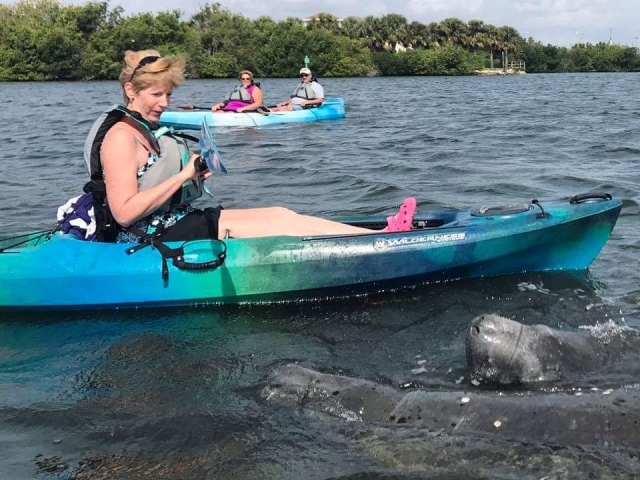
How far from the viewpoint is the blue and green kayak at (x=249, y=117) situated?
650 inches

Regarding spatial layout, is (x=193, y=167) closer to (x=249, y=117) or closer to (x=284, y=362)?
(x=284, y=362)

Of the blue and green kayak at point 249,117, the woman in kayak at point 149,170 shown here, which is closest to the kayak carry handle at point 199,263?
the woman in kayak at point 149,170

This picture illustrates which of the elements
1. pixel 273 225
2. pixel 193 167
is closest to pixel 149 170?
pixel 193 167

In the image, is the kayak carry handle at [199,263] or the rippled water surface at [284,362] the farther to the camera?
the kayak carry handle at [199,263]

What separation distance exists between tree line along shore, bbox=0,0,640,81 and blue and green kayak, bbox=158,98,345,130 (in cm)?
3490

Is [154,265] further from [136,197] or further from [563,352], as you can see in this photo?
[563,352]

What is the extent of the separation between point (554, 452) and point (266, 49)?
5689cm

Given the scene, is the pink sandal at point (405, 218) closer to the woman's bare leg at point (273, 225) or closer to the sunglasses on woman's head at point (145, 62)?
the woman's bare leg at point (273, 225)

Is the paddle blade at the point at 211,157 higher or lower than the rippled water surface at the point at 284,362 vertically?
higher

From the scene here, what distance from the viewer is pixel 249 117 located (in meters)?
16.5

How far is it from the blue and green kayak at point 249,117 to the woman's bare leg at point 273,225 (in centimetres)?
1084

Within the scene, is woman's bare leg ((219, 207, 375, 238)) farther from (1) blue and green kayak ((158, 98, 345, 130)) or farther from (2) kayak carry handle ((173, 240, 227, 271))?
(1) blue and green kayak ((158, 98, 345, 130))

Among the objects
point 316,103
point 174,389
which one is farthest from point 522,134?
point 174,389

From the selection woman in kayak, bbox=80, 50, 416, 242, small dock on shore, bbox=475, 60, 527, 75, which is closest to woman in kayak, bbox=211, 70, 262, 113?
woman in kayak, bbox=80, 50, 416, 242
